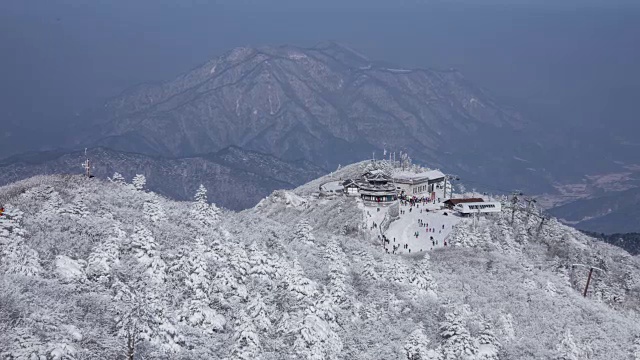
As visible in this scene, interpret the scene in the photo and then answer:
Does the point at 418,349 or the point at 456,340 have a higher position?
the point at 456,340

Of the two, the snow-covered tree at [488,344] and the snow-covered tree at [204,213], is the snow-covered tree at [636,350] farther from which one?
the snow-covered tree at [204,213]

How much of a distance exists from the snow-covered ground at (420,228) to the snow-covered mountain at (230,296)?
17827 mm

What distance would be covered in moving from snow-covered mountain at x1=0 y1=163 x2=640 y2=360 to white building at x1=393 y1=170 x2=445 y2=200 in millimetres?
54582

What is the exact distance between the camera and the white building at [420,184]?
121438 millimetres

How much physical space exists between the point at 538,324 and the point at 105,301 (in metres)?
34.4

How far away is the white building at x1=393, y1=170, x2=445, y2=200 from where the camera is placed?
121438 mm

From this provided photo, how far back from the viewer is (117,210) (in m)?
52.2

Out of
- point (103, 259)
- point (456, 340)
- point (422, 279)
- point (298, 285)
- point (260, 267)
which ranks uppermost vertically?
point (422, 279)

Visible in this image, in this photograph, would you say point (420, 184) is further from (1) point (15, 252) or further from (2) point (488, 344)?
(1) point (15, 252)

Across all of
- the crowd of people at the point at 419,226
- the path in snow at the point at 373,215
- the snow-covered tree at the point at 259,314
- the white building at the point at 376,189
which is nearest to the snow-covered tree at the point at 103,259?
the snow-covered tree at the point at 259,314

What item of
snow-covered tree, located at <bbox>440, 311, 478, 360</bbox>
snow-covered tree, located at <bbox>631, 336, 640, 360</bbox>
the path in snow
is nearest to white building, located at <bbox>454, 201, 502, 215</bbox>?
the path in snow

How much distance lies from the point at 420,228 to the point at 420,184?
3272 centimetres

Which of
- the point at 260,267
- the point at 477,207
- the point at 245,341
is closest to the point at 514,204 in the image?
the point at 477,207

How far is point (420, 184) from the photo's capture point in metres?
124
